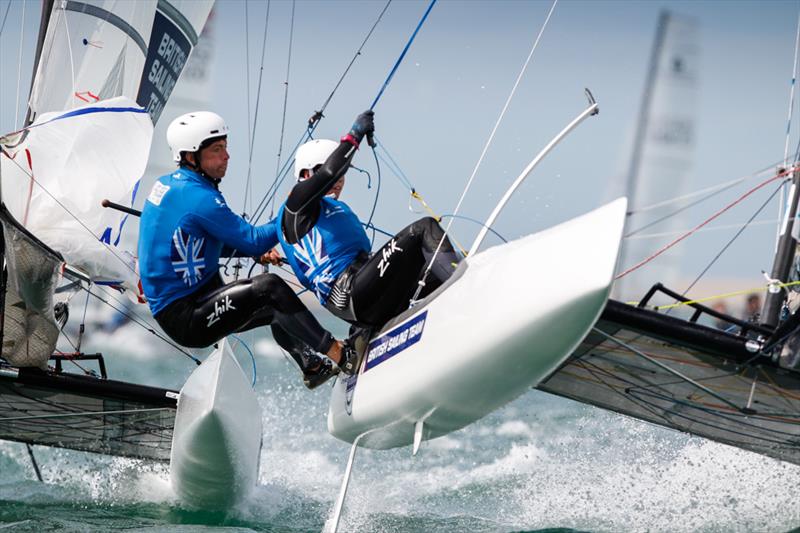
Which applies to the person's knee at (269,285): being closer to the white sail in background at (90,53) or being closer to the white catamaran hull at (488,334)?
the white catamaran hull at (488,334)

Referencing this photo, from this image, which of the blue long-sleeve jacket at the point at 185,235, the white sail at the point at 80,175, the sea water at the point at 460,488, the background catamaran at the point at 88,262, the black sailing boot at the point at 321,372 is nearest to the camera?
the blue long-sleeve jacket at the point at 185,235

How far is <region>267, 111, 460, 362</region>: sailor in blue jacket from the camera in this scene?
3817 millimetres

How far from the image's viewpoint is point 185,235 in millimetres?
4090

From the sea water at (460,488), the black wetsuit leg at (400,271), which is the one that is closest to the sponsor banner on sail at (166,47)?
the sea water at (460,488)

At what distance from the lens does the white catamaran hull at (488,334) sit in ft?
10.5

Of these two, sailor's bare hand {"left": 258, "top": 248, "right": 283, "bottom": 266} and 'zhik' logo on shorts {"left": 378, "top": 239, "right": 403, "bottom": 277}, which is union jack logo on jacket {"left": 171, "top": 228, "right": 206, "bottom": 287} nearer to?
sailor's bare hand {"left": 258, "top": 248, "right": 283, "bottom": 266}

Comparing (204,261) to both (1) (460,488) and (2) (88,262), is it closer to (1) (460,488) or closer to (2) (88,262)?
(2) (88,262)

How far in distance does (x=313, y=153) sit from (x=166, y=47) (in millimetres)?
2820

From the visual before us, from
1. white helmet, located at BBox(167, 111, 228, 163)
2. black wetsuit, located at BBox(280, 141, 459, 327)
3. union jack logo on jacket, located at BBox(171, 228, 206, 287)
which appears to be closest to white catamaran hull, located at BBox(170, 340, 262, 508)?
union jack logo on jacket, located at BBox(171, 228, 206, 287)

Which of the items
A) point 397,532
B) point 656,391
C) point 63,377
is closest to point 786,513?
point 656,391

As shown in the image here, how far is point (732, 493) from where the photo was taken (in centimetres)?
555

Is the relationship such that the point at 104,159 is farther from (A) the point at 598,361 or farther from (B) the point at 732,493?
(B) the point at 732,493

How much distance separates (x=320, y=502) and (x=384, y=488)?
59cm

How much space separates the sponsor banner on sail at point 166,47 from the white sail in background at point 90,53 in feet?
0.43
